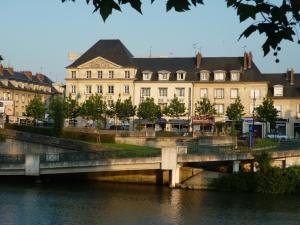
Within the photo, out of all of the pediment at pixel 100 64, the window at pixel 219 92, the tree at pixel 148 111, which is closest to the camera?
the tree at pixel 148 111

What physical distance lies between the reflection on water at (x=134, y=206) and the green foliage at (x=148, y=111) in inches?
1091

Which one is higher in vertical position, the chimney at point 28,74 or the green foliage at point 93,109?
the chimney at point 28,74

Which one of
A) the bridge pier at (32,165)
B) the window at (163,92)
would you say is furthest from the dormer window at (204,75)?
the bridge pier at (32,165)

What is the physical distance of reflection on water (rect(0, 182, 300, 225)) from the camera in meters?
24.5

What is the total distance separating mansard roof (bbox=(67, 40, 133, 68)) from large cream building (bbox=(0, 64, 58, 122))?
1028cm

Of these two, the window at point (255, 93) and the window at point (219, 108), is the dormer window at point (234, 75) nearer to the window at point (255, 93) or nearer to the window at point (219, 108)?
the window at point (255, 93)

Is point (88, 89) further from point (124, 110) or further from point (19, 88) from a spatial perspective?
point (19, 88)

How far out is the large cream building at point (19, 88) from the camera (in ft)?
248

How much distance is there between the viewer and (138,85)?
7062cm

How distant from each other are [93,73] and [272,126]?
2487 cm

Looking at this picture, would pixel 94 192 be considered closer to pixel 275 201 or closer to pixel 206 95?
pixel 275 201

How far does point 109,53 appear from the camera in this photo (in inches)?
2876

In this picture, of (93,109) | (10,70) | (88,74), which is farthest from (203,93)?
(10,70)

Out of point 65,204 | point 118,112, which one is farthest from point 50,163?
point 118,112
